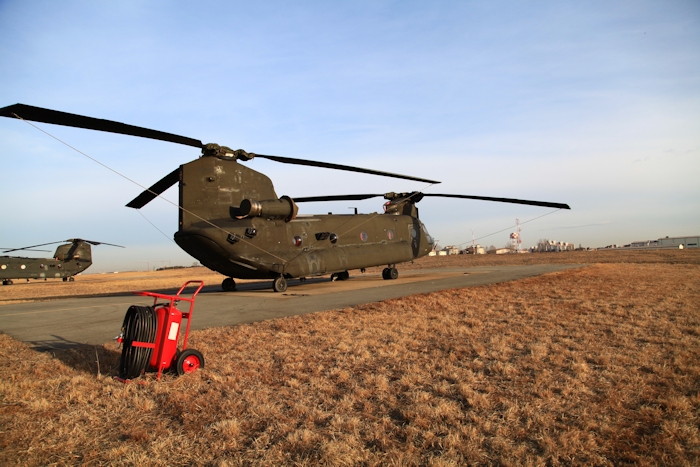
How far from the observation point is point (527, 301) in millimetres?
11641

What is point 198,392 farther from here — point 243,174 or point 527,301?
point 243,174

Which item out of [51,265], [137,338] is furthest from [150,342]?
[51,265]

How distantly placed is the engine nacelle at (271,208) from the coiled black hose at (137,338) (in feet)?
31.9

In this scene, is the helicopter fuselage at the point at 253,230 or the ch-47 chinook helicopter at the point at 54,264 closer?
the helicopter fuselage at the point at 253,230

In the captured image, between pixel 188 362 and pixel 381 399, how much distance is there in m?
2.88

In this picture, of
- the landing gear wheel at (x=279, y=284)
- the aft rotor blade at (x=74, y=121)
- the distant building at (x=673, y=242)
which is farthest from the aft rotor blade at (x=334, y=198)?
the distant building at (x=673, y=242)

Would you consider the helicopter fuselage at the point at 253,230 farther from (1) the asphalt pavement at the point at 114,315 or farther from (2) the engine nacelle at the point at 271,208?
(1) the asphalt pavement at the point at 114,315

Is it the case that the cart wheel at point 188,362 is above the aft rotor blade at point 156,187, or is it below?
below

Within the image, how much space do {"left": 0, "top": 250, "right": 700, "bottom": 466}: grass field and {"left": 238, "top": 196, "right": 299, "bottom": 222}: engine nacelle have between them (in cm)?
707

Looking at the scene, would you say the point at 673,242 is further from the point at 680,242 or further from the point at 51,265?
the point at 51,265

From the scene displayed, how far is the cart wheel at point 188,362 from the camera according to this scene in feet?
19.2

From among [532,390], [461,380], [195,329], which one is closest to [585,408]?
[532,390]

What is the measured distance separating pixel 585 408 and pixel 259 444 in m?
3.30

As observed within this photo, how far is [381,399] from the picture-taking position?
15.9 feet
